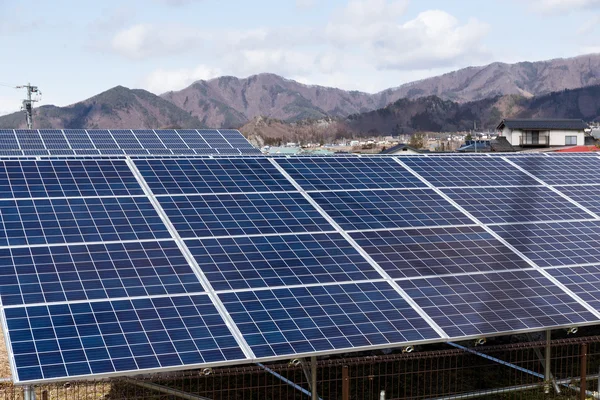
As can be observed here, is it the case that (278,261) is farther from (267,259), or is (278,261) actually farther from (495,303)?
(495,303)

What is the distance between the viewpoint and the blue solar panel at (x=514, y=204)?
67.6 ft

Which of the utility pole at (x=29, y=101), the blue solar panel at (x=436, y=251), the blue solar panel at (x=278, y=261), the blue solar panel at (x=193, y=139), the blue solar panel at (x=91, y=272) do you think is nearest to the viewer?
the blue solar panel at (x=91, y=272)

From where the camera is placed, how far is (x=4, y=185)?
1825cm

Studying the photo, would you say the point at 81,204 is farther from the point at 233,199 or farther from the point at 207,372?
the point at 207,372

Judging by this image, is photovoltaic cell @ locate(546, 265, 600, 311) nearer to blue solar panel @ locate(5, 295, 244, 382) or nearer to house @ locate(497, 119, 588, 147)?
blue solar panel @ locate(5, 295, 244, 382)

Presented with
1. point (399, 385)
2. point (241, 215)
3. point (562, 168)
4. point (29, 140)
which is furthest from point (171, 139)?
point (399, 385)

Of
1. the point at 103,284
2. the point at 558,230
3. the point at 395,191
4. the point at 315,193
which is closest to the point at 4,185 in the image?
the point at 103,284

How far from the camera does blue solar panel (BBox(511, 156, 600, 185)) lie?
24359 mm

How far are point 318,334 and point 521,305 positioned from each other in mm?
4946

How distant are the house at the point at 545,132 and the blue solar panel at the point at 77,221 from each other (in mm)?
76322

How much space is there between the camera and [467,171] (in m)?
23.9

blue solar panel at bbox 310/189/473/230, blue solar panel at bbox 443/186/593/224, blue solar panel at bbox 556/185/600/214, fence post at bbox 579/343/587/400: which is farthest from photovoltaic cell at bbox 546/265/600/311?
blue solar panel at bbox 556/185/600/214

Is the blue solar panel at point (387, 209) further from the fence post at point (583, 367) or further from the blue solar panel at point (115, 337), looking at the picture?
the blue solar panel at point (115, 337)

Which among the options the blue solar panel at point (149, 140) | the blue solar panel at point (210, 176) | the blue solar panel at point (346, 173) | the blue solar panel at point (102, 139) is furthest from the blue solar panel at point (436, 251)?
the blue solar panel at point (102, 139)
